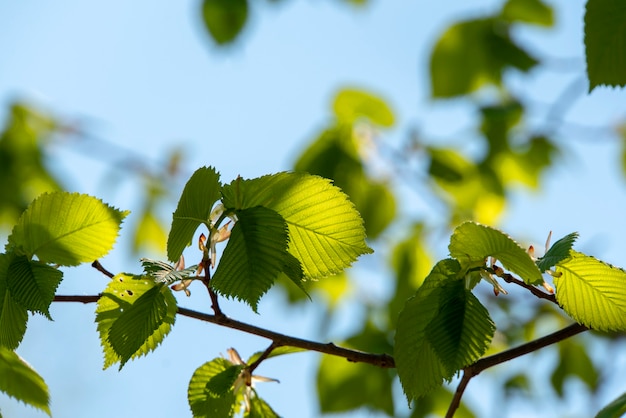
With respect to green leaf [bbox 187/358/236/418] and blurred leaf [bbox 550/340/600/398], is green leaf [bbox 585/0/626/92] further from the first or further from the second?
blurred leaf [bbox 550/340/600/398]

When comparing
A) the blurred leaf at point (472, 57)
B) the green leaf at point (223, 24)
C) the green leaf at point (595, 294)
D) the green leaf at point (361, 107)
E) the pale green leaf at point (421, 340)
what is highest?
the blurred leaf at point (472, 57)

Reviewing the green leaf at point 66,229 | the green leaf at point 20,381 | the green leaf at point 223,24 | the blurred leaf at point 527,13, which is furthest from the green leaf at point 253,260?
the blurred leaf at point 527,13

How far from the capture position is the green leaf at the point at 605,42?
2.21 ft

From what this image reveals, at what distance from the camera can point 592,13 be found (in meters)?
0.68

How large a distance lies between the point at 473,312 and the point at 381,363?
0.35 ft

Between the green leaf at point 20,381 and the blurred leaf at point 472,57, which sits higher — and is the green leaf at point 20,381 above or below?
below

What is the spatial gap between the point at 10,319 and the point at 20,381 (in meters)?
0.11

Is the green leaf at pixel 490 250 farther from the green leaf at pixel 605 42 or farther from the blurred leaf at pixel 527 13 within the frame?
the blurred leaf at pixel 527 13

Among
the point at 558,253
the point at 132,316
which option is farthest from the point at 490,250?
the point at 132,316

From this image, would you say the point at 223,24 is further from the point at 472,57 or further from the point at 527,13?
the point at 527,13

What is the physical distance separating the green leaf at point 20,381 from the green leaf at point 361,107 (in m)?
1.42

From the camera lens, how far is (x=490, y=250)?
0.53 metres

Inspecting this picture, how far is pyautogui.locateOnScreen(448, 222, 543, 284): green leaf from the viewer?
513 mm

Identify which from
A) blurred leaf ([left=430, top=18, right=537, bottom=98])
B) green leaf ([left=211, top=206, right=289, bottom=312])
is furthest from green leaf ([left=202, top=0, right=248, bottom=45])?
green leaf ([left=211, top=206, right=289, bottom=312])
